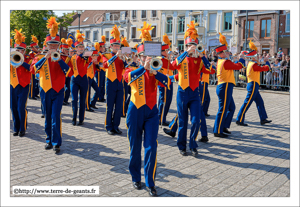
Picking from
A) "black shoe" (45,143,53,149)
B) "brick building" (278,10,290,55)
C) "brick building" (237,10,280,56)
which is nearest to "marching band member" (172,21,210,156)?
"black shoe" (45,143,53,149)

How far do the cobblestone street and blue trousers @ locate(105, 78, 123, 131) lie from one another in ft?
1.14

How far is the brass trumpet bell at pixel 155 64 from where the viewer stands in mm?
4309

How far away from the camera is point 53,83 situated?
6414mm

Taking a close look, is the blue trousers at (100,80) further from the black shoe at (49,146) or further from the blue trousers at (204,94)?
the black shoe at (49,146)

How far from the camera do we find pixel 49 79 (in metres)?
6.40

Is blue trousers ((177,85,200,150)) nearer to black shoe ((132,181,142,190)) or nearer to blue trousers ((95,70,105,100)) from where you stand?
black shoe ((132,181,142,190))

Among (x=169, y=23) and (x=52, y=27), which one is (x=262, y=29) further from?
(x=52, y=27)

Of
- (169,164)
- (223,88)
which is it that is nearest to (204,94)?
(223,88)

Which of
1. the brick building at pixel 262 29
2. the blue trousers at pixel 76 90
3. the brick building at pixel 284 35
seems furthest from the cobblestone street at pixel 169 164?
the brick building at pixel 262 29

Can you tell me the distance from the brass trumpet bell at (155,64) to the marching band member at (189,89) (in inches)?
73.4

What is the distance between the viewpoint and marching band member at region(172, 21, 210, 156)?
620cm

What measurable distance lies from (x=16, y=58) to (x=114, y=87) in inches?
93.3

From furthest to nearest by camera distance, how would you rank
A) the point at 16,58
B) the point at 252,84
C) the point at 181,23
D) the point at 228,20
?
1. the point at 181,23
2. the point at 228,20
3. the point at 252,84
4. the point at 16,58
